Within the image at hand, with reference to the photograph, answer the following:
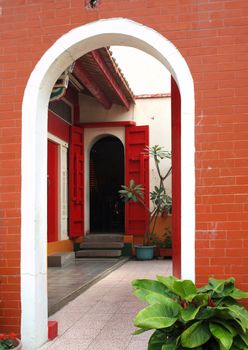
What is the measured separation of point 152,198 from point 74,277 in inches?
142

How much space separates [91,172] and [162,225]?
236cm

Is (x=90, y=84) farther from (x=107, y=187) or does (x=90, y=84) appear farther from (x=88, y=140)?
(x=107, y=187)

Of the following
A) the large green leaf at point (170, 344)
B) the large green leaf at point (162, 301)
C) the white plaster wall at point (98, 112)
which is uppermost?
the white plaster wall at point (98, 112)

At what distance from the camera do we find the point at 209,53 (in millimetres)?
3832

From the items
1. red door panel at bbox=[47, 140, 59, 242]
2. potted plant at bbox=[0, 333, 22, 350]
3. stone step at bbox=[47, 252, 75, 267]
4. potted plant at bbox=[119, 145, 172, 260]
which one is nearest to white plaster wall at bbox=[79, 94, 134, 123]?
potted plant at bbox=[119, 145, 172, 260]

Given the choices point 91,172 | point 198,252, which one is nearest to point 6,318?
point 198,252

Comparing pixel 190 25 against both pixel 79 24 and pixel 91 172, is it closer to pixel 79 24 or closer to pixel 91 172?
pixel 79 24

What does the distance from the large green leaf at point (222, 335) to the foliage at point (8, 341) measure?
5.31 ft

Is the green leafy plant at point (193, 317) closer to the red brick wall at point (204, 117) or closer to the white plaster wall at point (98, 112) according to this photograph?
the red brick wall at point (204, 117)

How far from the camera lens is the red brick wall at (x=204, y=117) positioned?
3.72m

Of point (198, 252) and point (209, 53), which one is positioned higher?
point (209, 53)

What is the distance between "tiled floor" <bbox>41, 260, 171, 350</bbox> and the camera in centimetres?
427

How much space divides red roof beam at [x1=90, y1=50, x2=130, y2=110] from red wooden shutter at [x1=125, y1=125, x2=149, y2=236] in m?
0.72

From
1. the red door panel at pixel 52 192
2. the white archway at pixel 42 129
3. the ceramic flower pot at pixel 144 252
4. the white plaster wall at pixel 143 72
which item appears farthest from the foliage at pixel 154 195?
the white archway at pixel 42 129
